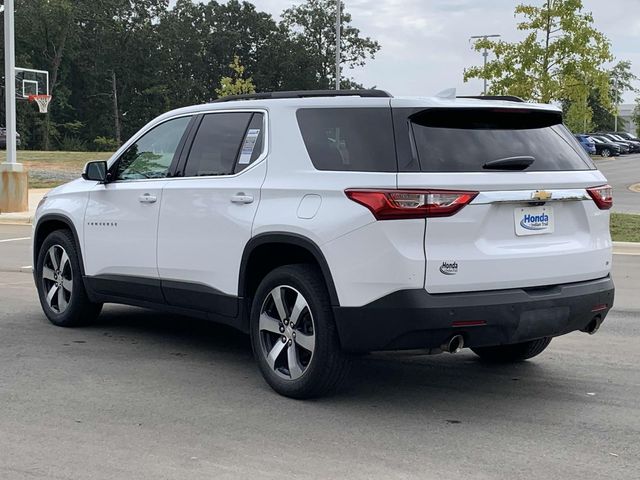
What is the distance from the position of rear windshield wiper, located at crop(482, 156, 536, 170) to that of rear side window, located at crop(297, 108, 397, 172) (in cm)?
57

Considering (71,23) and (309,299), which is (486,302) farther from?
(71,23)

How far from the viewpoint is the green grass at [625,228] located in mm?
15211

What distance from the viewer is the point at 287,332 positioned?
17.6 ft

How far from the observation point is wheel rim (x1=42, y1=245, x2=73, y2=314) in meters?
7.43

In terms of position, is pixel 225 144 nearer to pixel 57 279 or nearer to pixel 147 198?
pixel 147 198

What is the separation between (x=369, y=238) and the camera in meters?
4.83

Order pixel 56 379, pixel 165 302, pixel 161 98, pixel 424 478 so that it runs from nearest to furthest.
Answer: pixel 424 478 < pixel 56 379 < pixel 165 302 < pixel 161 98

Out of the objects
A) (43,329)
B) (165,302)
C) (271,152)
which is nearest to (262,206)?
(271,152)

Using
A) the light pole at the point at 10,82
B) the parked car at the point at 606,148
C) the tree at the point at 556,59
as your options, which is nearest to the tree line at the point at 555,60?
the tree at the point at 556,59

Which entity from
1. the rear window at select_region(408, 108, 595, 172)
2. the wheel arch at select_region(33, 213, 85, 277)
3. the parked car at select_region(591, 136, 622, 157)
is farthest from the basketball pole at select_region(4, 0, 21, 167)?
the parked car at select_region(591, 136, 622, 157)

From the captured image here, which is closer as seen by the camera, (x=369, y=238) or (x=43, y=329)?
(x=369, y=238)

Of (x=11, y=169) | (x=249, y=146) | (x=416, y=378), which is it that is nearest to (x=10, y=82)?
(x=11, y=169)

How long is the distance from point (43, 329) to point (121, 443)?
321 cm

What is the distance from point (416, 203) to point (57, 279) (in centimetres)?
396
